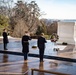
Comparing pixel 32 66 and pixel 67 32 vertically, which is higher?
pixel 67 32

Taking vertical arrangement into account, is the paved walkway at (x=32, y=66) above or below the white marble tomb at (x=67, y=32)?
below

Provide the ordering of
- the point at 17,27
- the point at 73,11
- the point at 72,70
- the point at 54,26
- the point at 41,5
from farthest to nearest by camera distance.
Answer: the point at 41,5, the point at 54,26, the point at 73,11, the point at 17,27, the point at 72,70

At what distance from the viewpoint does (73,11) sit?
86.8 feet

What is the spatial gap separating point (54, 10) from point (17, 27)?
21.8 ft

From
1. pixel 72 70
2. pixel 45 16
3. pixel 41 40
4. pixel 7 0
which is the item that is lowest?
pixel 72 70

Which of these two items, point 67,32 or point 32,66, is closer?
point 32,66

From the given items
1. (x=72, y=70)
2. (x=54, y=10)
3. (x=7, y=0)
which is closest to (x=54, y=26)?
(x=54, y=10)

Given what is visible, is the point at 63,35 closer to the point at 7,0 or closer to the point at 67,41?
the point at 67,41

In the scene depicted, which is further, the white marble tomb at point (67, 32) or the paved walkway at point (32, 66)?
the white marble tomb at point (67, 32)

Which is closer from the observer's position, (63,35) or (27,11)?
(63,35)

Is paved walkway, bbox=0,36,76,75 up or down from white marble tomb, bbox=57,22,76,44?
down

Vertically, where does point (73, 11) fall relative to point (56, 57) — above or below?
above

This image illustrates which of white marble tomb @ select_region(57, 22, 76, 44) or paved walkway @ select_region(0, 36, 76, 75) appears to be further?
white marble tomb @ select_region(57, 22, 76, 44)

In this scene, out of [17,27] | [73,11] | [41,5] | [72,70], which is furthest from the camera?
[41,5]
